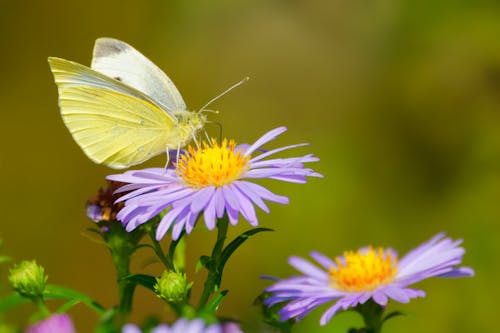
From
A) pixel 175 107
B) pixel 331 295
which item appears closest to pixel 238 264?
pixel 175 107

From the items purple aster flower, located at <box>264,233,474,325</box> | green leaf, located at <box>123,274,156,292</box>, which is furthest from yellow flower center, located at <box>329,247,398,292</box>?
green leaf, located at <box>123,274,156,292</box>

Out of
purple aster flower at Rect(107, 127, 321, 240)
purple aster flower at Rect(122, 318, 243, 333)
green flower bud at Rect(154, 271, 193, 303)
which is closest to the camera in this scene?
purple aster flower at Rect(122, 318, 243, 333)

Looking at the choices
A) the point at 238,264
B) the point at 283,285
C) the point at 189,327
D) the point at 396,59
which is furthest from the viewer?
the point at 396,59

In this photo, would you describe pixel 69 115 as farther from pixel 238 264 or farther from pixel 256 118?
pixel 256 118

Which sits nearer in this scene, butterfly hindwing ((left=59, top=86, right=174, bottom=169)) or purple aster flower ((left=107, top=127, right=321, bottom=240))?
purple aster flower ((left=107, top=127, right=321, bottom=240))

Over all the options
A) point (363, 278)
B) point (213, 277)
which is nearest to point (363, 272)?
point (363, 278)

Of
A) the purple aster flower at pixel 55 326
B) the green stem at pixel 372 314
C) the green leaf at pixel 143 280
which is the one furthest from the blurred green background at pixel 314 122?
the purple aster flower at pixel 55 326

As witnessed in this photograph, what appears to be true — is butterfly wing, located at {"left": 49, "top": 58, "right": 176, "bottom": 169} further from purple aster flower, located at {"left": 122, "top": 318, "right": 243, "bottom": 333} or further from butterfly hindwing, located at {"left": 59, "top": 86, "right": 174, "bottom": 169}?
purple aster flower, located at {"left": 122, "top": 318, "right": 243, "bottom": 333}
